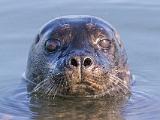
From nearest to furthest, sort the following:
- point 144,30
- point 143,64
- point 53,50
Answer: point 53,50 < point 143,64 < point 144,30

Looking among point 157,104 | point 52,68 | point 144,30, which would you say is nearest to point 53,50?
point 52,68

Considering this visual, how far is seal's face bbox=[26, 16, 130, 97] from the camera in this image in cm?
948

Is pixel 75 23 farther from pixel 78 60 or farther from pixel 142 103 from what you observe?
pixel 142 103

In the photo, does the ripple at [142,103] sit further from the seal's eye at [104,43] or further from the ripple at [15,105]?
the ripple at [15,105]

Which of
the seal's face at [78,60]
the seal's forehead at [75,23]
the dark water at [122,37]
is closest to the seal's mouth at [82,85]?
the seal's face at [78,60]

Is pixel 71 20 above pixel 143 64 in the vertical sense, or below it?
above

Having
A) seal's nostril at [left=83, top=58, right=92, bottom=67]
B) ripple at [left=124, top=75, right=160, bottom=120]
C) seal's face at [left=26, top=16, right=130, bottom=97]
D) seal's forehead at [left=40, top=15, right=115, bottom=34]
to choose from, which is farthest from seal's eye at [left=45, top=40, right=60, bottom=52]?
ripple at [left=124, top=75, right=160, bottom=120]

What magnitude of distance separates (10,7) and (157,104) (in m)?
4.47

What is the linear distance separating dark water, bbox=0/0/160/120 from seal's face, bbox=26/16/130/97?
0.20m

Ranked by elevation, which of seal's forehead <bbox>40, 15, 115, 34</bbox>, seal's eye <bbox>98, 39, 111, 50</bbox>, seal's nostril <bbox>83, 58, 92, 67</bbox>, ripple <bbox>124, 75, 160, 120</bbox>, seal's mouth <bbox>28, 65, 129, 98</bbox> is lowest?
ripple <bbox>124, 75, 160, 120</bbox>

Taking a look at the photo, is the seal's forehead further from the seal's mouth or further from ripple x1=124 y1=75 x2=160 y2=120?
ripple x1=124 y1=75 x2=160 y2=120

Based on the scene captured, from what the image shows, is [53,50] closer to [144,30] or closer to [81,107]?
[81,107]

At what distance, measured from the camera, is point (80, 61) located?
9383 mm

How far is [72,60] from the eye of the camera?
944 cm
